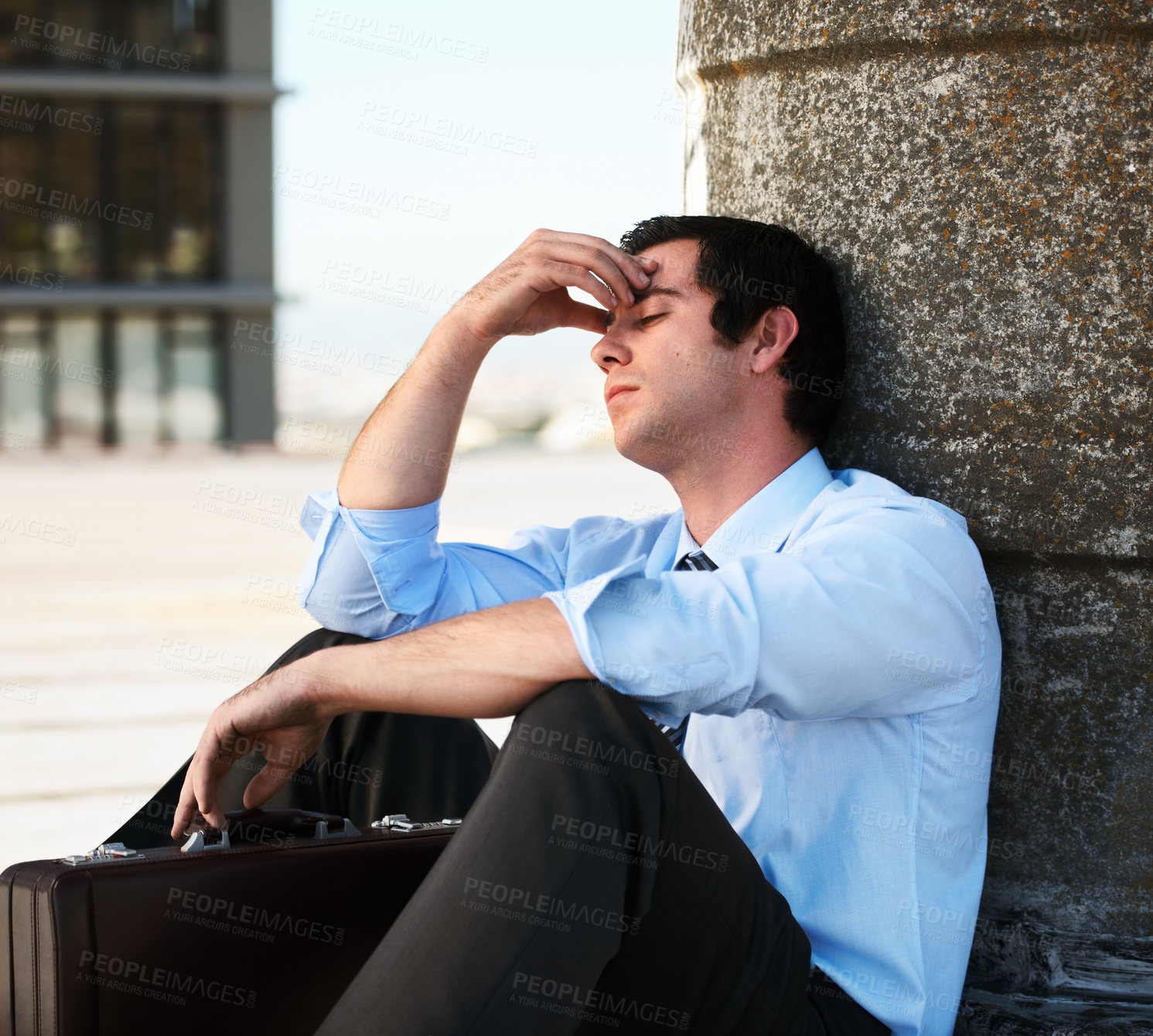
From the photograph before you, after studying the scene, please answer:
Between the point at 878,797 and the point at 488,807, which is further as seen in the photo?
the point at 878,797

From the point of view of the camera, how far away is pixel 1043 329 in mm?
1876

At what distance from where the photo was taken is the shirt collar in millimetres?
2119

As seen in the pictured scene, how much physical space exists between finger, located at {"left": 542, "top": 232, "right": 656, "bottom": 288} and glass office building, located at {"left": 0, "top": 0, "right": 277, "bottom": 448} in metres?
23.2

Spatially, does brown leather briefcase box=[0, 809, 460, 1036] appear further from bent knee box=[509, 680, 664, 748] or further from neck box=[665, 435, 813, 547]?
neck box=[665, 435, 813, 547]

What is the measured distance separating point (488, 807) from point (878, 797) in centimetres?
62

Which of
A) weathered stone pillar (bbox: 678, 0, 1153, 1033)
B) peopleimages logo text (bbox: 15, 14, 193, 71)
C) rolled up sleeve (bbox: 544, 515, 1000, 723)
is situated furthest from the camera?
peopleimages logo text (bbox: 15, 14, 193, 71)

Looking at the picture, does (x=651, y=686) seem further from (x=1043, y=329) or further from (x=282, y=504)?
(x=282, y=504)

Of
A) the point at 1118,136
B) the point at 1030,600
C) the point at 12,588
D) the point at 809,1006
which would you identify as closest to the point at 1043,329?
the point at 1118,136

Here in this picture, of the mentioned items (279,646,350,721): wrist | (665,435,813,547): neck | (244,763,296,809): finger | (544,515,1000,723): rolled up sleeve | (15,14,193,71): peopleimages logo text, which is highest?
(15,14,193,71): peopleimages logo text

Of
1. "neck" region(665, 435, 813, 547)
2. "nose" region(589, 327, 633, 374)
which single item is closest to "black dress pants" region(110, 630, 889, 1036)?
"neck" region(665, 435, 813, 547)

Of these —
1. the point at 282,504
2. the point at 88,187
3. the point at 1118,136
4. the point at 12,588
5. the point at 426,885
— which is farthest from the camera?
the point at 88,187

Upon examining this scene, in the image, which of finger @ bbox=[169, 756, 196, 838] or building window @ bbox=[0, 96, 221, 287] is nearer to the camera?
finger @ bbox=[169, 756, 196, 838]

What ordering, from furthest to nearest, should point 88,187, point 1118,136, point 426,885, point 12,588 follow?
point 88,187, point 12,588, point 1118,136, point 426,885

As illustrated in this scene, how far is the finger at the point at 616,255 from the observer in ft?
7.17
